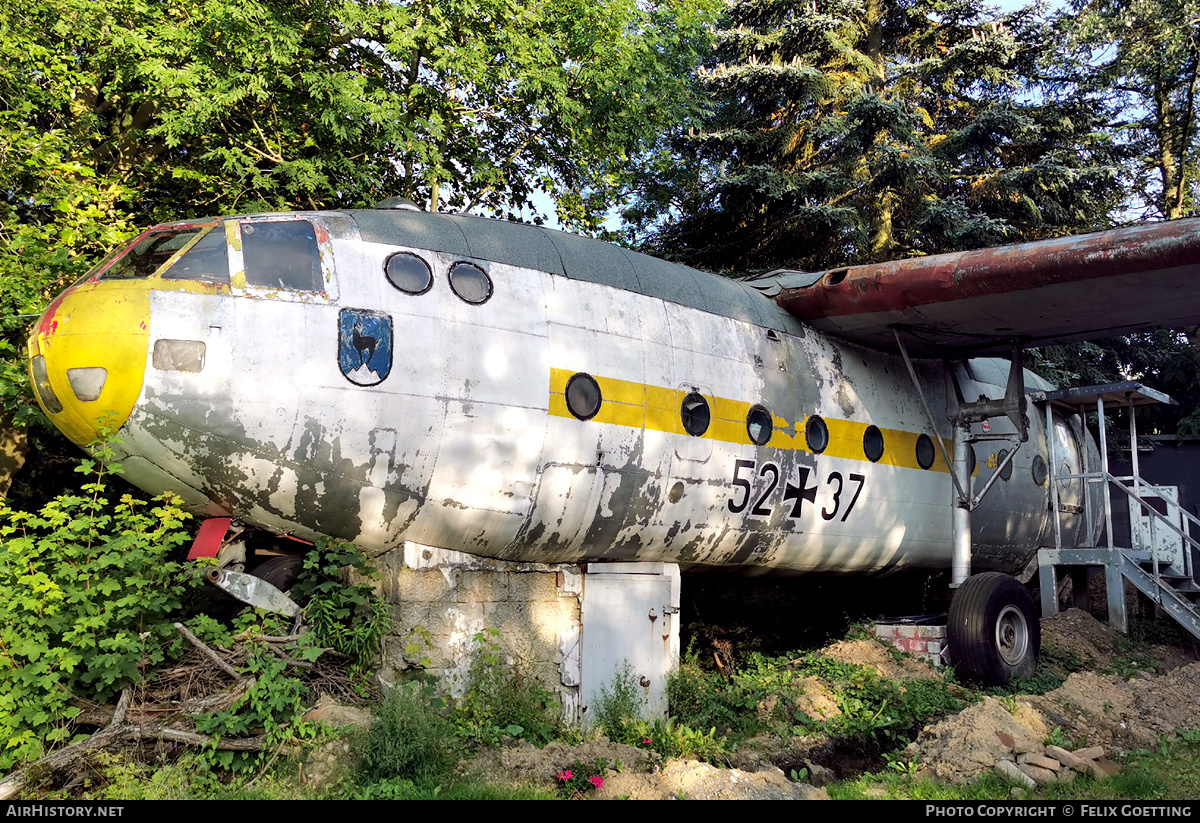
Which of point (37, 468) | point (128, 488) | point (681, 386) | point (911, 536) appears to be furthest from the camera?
point (37, 468)

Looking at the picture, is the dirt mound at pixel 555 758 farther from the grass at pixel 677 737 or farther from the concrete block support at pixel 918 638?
the concrete block support at pixel 918 638

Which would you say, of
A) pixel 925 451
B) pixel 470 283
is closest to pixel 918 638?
pixel 925 451

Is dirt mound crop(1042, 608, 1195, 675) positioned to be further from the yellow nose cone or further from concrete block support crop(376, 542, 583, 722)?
the yellow nose cone

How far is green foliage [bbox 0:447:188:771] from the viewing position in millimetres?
6523

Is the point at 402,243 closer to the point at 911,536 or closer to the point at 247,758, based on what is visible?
the point at 247,758

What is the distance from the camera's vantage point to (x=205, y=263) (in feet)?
24.2

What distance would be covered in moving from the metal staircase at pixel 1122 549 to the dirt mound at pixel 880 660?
3.54 metres

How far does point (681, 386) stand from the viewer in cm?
920

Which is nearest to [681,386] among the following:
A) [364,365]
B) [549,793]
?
[364,365]

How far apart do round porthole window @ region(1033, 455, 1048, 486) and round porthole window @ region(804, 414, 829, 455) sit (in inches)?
211

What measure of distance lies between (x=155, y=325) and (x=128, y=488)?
261 inches

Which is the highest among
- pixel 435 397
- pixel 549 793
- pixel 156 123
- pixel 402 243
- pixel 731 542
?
pixel 156 123

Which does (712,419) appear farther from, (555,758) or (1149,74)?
(1149,74)

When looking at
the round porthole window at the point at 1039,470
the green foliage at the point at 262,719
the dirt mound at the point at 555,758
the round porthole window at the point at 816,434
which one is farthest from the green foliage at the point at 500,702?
the round porthole window at the point at 1039,470
